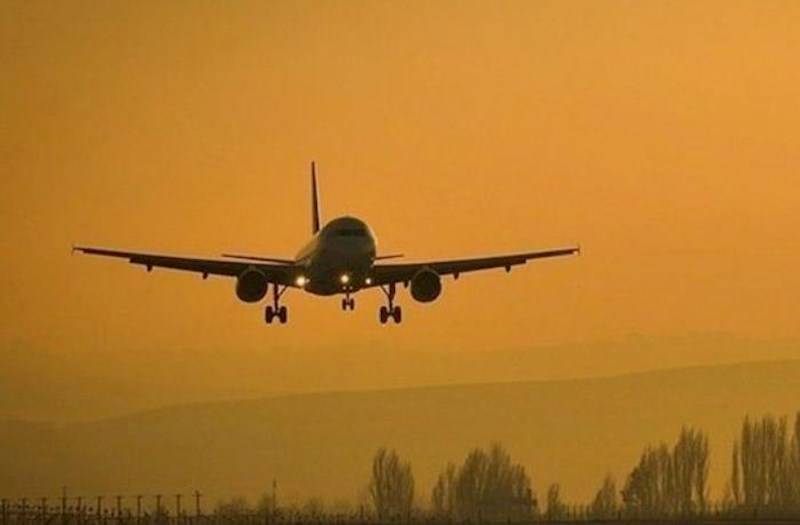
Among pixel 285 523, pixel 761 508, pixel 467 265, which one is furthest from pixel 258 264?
pixel 761 508

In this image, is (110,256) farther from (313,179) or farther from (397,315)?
(313,179)

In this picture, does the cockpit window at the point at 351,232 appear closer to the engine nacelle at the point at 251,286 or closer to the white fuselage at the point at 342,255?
the white fuselage at the point at 342,255

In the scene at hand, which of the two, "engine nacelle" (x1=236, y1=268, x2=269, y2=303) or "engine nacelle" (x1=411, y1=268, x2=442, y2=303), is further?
"engine nacelle" (x1=411, y1=268, x2=442, y2=303)

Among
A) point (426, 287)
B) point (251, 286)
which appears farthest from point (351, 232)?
point (251, 286)

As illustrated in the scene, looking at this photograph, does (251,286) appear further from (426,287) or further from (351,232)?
(351,232)

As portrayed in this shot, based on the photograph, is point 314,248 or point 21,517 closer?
point 314,248

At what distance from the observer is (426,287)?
4761 inches

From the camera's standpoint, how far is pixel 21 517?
12144cm

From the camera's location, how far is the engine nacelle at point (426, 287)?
12050 centimetres

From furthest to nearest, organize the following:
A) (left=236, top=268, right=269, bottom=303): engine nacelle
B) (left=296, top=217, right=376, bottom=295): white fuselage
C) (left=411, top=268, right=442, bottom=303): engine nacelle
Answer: (left=411, top=268, right=442, bottom=303): engine nacelle
(left=236, top=268, right=269, bottom=303): engine nacelle
(left=296, top=217, right=376, bottom=295): white fuselage

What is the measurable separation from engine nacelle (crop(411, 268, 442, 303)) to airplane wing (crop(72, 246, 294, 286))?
7.49 meters

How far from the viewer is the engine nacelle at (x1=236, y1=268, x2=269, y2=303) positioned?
395 feet

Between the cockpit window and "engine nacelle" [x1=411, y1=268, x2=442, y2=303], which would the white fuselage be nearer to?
the cockpit window

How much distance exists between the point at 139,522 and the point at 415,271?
2705 centimetres
